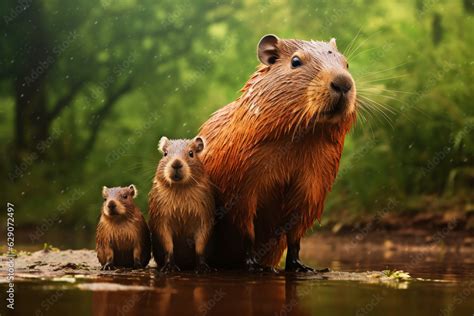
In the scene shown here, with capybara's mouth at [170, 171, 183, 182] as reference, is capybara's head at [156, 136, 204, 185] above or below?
above

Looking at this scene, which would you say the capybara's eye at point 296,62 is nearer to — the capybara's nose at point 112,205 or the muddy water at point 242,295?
the muddy water at point 242,295

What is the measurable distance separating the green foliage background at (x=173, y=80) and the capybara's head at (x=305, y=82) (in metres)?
6.72

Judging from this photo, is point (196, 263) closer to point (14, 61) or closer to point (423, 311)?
point (423, 311)

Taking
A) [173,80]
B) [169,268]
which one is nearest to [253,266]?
[169,268]

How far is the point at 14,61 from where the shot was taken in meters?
15.3

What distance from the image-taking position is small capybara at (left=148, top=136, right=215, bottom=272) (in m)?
6.11

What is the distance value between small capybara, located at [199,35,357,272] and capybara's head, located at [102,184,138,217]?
76 cm

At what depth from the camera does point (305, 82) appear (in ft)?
19.1

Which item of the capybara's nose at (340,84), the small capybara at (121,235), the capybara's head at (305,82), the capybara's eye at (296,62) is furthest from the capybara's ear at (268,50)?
the small capybara at (121,235)

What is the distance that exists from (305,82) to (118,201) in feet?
6.53

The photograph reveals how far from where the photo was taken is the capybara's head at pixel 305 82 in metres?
5.70

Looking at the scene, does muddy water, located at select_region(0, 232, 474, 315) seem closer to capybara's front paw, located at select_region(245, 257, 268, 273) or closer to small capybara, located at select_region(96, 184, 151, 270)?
capybara's front paw, located at select_region(245, 257, 268, 273)

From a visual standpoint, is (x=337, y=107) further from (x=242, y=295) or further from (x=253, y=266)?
(x=242, y=295)

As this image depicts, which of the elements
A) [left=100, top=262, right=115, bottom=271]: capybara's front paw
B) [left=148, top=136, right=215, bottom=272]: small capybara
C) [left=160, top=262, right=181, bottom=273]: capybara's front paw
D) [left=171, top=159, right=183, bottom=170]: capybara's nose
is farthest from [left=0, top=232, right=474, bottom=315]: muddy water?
[left=171, top=159, right=183, bottom=170]: capybara's nose
